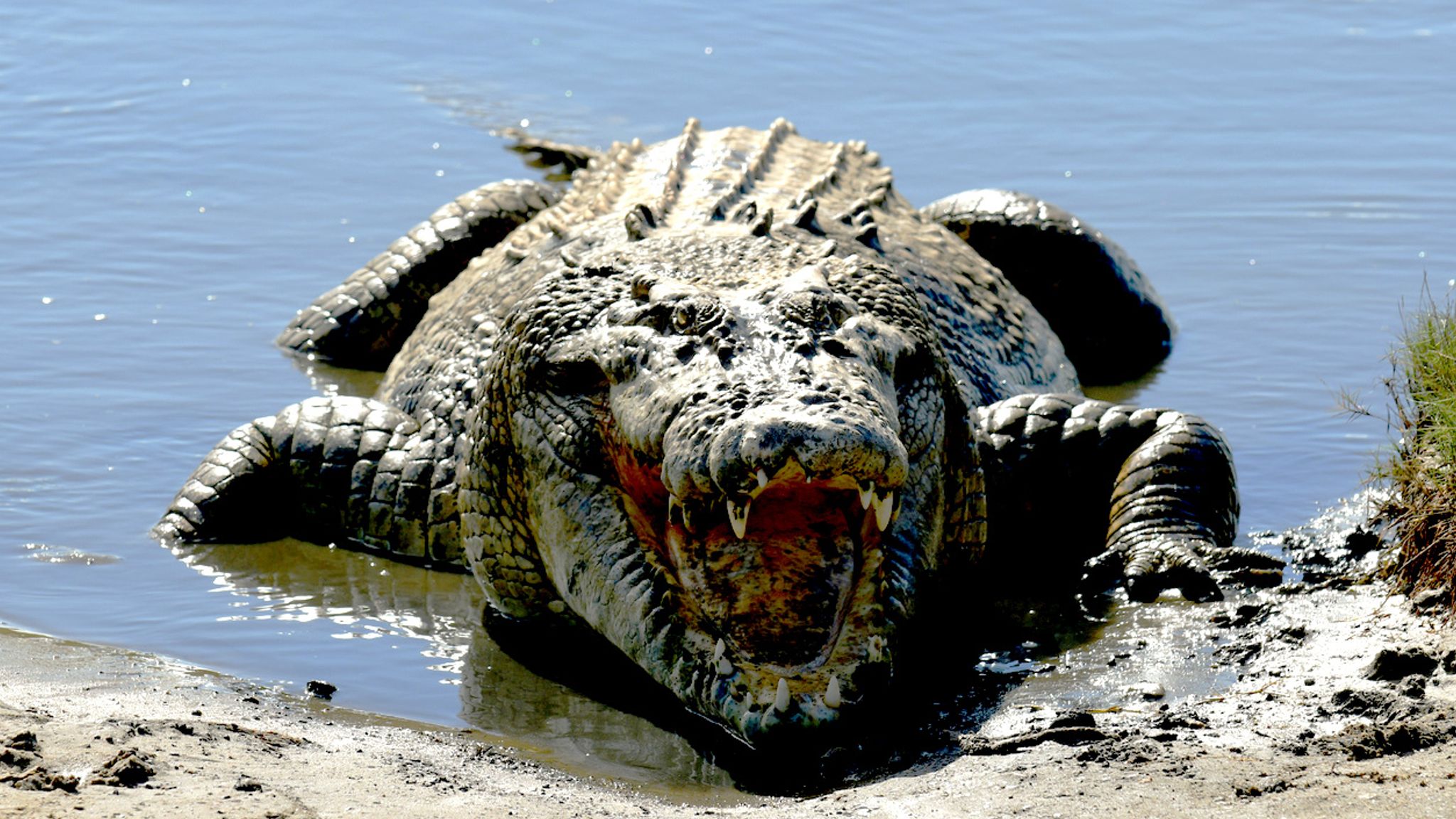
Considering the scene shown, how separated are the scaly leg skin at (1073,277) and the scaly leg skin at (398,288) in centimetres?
199

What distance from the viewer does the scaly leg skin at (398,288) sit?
860 centimetres

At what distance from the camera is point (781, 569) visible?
4609 millimetres

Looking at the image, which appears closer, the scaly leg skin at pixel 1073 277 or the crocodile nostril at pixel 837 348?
the crocodile nostril at pixel 837 348

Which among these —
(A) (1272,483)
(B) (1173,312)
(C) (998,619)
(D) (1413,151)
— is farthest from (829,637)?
(D) (1413,151)

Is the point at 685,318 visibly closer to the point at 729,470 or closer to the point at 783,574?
the point at 783,574

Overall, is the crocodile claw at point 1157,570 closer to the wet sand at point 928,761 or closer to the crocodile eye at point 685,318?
the wet sand at point 928,761

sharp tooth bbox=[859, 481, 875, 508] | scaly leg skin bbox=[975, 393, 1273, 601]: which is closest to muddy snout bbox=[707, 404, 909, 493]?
sharp tooth bbox=[859, 481, 875, 508]

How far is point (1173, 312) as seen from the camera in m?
8.99

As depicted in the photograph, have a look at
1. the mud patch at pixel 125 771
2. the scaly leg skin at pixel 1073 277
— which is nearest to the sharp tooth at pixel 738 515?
the mud patch at pixel 125 771

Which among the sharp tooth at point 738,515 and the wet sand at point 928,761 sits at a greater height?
the sharp tooth at point 738,515

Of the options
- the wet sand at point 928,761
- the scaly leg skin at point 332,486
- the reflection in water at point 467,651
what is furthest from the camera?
the scaly leg skin at point 332,486

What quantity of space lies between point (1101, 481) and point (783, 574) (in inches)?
77.3

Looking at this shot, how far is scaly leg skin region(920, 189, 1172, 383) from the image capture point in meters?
8.46

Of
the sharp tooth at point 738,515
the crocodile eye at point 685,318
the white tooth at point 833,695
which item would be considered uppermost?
the crocodile eye at point 685,318
